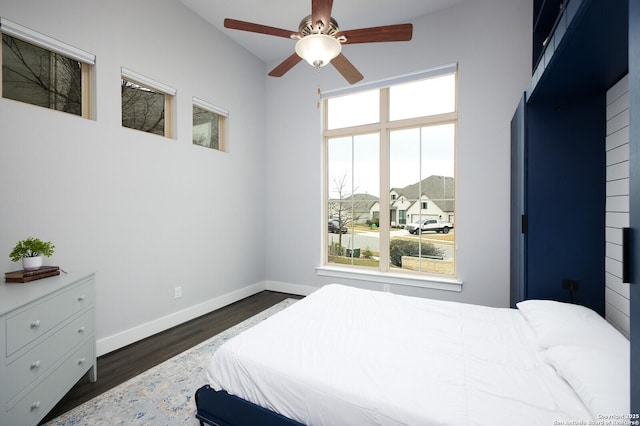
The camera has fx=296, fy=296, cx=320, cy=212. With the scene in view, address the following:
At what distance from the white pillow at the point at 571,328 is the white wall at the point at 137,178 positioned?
3.09 metres

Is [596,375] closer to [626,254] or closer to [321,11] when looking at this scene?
[626,254]

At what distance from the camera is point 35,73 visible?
219 cm

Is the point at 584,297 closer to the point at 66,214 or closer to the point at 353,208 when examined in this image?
the point at 353,208

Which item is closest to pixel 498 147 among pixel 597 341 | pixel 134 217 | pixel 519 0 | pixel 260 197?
pixel 519 0

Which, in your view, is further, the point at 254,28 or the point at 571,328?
the point at 254,28

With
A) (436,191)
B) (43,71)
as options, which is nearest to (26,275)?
(43,71)

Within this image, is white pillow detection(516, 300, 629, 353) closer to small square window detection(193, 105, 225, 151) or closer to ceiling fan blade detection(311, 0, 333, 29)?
ceiling fan blade detection(311, 0, 333, 29)

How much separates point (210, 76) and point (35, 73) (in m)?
1.66

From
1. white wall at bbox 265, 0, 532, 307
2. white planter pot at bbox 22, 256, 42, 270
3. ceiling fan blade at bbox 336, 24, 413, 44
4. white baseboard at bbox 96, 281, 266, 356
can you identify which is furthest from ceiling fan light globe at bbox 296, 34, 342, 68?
white baseboard at bbox 96, 281, 266, 356

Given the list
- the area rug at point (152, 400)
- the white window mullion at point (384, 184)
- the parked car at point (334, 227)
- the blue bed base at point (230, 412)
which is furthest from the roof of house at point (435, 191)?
the blue bed base at point (230, 412)

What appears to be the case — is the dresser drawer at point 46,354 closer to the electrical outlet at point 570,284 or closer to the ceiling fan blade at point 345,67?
the ceiling fan blade at point 345,67

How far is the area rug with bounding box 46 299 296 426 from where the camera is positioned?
1.70 m

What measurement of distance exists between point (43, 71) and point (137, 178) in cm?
99

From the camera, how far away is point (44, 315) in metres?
1.60
